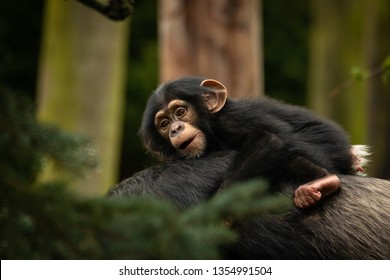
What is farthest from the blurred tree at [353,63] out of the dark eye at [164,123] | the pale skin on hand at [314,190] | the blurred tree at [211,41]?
the pale skin on hand at [314,190]

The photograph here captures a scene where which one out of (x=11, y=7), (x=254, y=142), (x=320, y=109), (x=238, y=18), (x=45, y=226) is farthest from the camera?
(x=11, y=7)

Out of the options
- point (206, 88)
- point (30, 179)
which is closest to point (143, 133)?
point (206, 88)

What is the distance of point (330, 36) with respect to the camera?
19.6m

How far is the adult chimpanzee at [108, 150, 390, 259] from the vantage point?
583cm

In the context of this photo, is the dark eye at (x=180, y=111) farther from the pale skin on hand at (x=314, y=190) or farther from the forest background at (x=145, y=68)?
the pale skin on hand at (x=314, y=190)

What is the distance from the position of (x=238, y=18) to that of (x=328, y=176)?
665cm

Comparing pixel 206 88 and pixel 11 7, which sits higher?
pixel 206 88

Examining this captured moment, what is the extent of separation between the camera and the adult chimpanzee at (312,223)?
19.1ft

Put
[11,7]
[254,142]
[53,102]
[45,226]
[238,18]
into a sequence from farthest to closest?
1. [11,7]
2. [53,102]
3. [238,18]
4. [254,142]
5. [45,226]

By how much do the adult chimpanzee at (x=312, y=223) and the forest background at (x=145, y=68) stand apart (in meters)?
0.72

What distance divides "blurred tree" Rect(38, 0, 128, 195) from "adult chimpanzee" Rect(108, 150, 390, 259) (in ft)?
33.1

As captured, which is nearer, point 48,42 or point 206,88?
point 206,88

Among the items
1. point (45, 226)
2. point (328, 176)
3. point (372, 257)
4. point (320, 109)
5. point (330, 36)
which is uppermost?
point (45, 226)

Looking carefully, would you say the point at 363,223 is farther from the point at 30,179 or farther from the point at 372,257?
the point at 30,179
